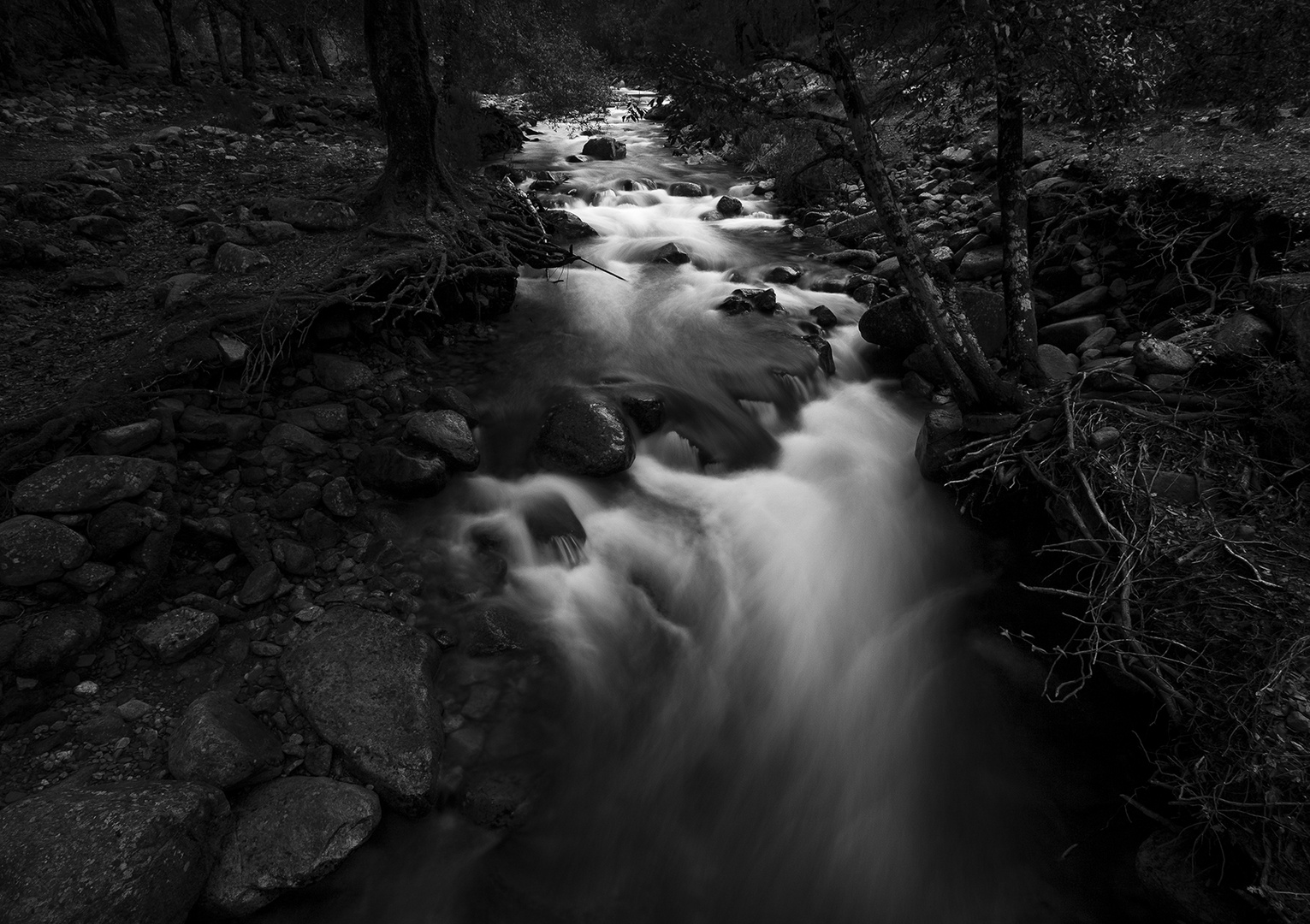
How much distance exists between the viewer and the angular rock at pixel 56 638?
3697mm

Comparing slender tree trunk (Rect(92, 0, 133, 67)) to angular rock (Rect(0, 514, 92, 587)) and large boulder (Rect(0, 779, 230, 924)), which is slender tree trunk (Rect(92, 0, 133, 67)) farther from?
large boulder (Rect(0, 779, 230, 924))

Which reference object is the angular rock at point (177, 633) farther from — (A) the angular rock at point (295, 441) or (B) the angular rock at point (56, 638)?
(A) the angular rock at point (295, 441)

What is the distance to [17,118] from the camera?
11.0m

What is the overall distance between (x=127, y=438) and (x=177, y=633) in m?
1.68

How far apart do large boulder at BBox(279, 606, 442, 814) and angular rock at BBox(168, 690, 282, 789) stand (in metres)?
0.30

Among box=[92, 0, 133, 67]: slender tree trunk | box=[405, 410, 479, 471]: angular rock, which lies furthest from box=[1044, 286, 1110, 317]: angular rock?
box=[92, 0, 133, 67]: slender tree trunk

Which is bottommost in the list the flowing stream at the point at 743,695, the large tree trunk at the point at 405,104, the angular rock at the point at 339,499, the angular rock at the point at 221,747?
the flowing stream at the point at 743,695

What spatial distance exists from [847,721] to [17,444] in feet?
20.9

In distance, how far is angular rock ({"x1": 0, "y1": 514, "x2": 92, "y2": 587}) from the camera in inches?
149

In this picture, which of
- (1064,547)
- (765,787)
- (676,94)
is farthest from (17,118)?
(1064,547)

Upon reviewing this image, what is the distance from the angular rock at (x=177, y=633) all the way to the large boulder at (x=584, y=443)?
10.2 ft

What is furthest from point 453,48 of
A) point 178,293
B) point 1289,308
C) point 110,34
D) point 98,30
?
point 1289,308

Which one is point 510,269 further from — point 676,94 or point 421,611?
point 421,611

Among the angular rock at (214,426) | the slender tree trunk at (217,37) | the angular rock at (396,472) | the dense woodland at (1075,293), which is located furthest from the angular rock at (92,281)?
the slender tree trunk at (217,37)
